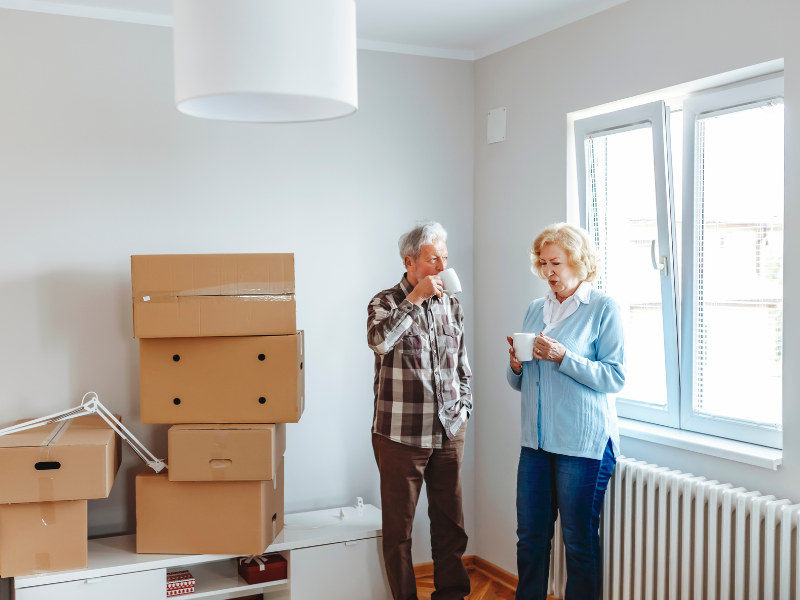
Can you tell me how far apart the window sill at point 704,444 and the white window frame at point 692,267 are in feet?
0.11

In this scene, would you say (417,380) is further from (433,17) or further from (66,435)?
(433,17)

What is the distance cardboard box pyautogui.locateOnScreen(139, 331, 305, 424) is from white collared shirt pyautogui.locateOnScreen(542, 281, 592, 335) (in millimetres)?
936

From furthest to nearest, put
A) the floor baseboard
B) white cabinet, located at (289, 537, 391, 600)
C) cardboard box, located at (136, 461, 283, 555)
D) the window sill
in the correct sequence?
the floor baseboard < white cabinet, located at (289, 537, 391, 600) < cardboard box, located at (136, 461, 283, 555) < the window sill

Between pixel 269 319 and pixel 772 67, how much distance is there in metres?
1.89

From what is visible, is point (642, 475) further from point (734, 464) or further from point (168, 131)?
point (168, 131)

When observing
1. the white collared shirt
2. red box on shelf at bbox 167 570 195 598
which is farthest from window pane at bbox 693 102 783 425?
red box on shelf at bbox 167 570 195 598

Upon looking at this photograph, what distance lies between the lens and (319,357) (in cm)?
324

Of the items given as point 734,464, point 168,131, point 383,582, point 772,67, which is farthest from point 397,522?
point 772,67

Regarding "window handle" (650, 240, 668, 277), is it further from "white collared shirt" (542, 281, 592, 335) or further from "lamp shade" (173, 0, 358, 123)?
"lamp shade" (173, 0, 358, 123)

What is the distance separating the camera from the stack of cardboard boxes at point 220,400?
100 inches

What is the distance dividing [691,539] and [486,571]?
130cm

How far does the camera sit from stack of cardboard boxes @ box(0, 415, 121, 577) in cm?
234

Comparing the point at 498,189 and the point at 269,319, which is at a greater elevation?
the point at 498,189

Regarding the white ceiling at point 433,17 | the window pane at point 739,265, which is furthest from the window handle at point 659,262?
the white ceiling at point 433,17
